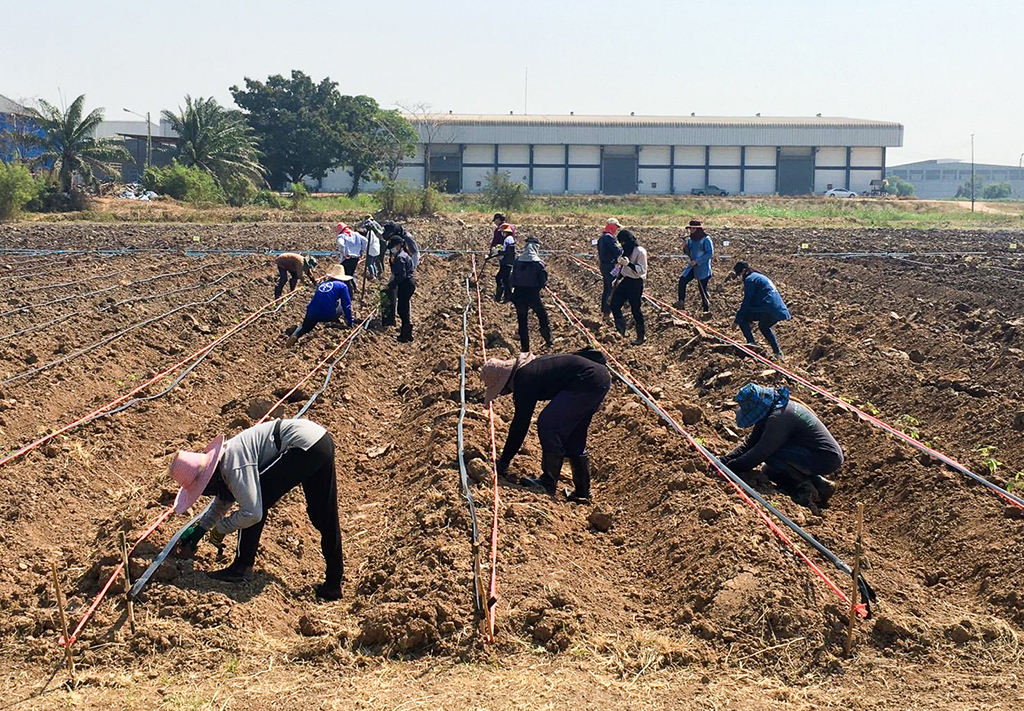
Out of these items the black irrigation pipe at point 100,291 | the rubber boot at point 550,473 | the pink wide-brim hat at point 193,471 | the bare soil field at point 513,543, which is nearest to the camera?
A: the bare soil field at point 513,543

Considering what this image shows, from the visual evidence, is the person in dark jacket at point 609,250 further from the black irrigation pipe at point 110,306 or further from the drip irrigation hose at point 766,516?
the black irrigation pipe at point 110,306

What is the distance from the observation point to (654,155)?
6744cm

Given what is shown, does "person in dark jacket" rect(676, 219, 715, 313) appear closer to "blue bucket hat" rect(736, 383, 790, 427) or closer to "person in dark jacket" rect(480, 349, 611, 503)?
"blue bucket hat" rect(736, 383, 790, 427)

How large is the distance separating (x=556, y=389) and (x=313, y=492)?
197cm

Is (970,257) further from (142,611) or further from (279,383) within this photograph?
(142,611)

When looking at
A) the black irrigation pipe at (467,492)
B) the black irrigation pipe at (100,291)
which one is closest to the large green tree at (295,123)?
the black irrigation pipe at (100,291)

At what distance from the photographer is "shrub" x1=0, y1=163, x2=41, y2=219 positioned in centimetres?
3612

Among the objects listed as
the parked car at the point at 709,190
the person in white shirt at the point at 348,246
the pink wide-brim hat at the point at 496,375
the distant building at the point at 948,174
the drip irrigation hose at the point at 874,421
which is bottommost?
the drip irrigation hose at the point at 874,421

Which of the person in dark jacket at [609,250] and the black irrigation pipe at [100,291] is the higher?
the person in dark jacket at [609,250]

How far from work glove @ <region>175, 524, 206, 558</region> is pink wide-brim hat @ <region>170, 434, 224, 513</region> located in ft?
1.36

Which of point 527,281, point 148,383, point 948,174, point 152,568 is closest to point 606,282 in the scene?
point 527,281

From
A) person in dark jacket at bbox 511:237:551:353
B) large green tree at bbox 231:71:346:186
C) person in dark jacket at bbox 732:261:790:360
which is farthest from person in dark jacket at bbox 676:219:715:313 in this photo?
large green tree at bbox 231:71:346:186

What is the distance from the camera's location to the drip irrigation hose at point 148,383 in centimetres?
823

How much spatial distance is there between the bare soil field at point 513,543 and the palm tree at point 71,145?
28.4 m
